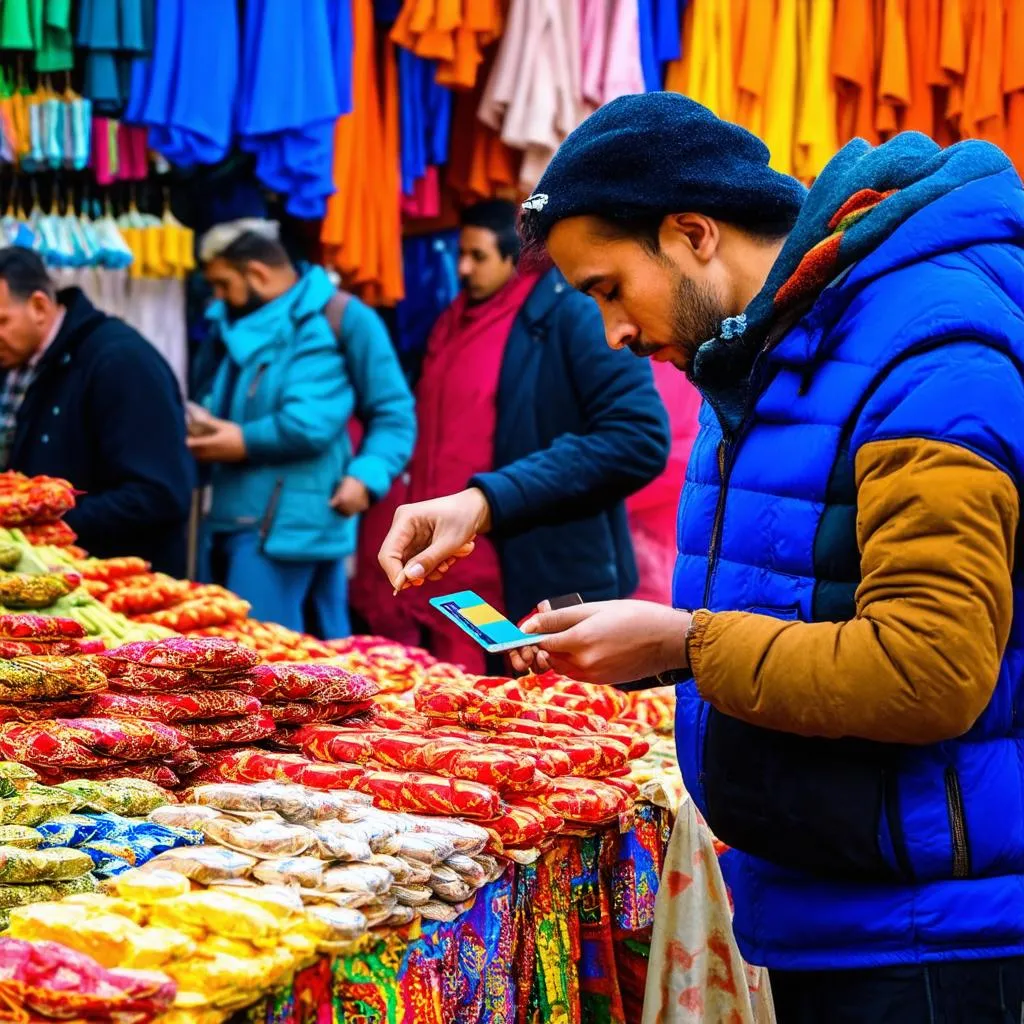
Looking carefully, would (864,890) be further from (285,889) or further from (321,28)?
(321,28)

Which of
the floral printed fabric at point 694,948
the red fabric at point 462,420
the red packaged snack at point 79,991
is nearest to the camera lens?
the red packaged snack at point 79,991

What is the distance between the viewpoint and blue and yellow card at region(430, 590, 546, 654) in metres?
2.00

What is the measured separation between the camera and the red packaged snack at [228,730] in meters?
2.53

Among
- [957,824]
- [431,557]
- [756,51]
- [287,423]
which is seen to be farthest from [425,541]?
[756,51]

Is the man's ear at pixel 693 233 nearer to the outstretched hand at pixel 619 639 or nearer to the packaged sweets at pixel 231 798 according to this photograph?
the outstretched hand at pixel 619 639

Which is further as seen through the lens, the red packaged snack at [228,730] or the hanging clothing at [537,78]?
the hanging clothing at [537,78]

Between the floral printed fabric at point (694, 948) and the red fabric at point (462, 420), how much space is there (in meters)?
2.43

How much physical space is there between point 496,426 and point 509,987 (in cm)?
300

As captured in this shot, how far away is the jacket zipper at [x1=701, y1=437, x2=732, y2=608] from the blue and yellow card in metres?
0.22

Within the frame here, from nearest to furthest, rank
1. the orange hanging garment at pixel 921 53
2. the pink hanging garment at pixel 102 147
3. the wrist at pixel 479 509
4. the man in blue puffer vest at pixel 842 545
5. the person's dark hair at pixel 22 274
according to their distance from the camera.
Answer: the man in blue puffer vest at pixel 842 545, the wrist at pixel 479 509, the person's dark hair at pixel 22 274, the pink hanging garment at pixel 102 147, the orange hanging garment at pixel 921 53

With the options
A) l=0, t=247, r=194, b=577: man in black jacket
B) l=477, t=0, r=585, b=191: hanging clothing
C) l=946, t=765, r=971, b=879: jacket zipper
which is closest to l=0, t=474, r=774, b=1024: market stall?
l=946, t=765, r=971, b=879: jacket zipper

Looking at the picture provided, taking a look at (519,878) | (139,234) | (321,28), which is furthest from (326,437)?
(519,878)

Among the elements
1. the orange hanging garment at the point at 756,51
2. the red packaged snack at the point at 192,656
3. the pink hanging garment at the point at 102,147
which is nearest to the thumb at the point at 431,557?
the red packaged snack at the point at 192,656

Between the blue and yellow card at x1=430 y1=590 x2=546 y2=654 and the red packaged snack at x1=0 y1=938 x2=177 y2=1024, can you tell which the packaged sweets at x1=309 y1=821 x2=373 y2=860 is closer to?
the blue and yellow card at x1=430 y1=590 x2=546 y2=654
